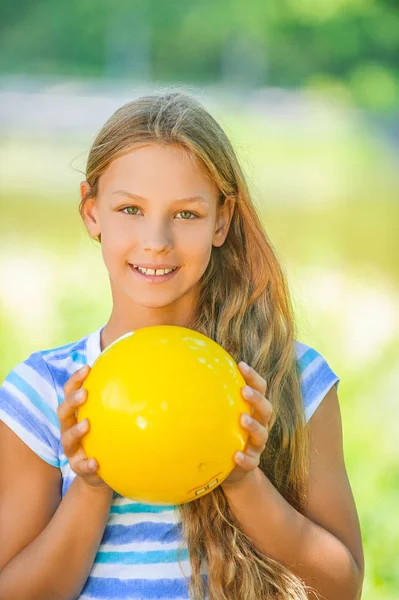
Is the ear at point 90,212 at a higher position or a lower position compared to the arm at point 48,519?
higher

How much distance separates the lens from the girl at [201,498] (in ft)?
7.66

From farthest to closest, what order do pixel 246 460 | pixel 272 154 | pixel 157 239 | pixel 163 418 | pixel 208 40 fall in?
pixel 208 40 → pixel 272 154 → pixel 157 239 → pixel 246 460 → pixel 163 418

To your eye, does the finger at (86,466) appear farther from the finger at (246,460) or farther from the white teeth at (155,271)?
the white teeth at (155,271)

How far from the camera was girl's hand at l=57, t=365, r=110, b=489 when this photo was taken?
2133mm

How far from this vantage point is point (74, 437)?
214cm

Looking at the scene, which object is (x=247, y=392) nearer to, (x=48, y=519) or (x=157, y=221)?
(x=157, y=221)

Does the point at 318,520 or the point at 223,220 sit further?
the point at 223,220

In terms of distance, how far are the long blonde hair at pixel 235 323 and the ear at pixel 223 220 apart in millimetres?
18

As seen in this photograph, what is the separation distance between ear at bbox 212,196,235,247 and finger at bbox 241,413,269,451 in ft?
1.99

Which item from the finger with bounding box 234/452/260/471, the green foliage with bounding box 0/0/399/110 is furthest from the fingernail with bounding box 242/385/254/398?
the green foliage with bounding box 0/0/399/110

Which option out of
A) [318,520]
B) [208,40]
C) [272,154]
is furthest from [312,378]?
[208,40]

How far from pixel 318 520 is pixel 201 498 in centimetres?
27

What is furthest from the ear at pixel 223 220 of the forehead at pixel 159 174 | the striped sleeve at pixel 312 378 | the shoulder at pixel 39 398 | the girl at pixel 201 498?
the shoulder at pixel 39 398

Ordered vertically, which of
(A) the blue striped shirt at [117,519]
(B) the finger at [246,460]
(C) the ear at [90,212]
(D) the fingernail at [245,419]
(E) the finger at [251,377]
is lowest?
(A) the blue striped shirt at [117,519]
